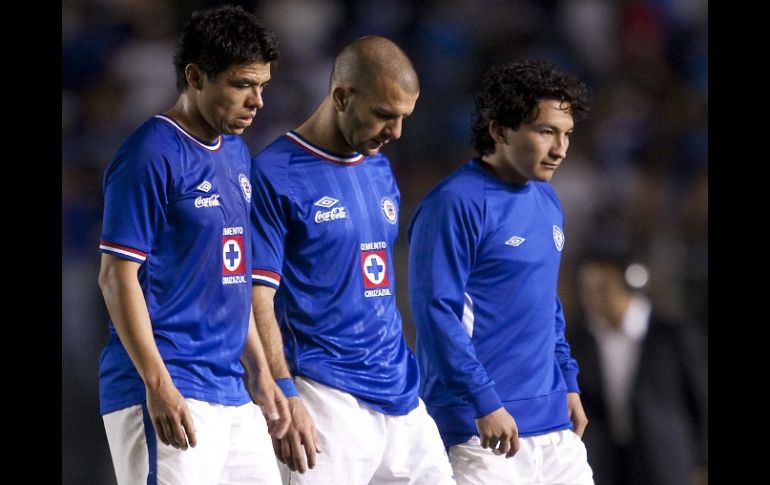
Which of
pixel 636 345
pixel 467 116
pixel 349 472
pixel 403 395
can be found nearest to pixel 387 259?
pixel 403 395

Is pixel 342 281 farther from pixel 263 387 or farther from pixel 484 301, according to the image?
pixel 484 301

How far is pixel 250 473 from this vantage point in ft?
11.2

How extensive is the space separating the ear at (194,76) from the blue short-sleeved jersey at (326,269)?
→ 411mm

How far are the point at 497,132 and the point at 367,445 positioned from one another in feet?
3.95

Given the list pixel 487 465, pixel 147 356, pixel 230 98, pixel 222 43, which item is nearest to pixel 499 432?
pixel 487 465

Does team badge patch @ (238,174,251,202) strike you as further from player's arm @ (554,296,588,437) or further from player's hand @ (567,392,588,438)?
player's hand @ (567,392,588,438)

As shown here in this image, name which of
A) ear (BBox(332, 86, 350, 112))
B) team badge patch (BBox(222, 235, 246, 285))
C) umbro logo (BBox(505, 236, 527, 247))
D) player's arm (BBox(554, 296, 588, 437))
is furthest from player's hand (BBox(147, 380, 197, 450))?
player's arm (BBox(554, 296, 588, 437))

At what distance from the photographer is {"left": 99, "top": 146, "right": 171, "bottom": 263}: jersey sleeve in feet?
10.3

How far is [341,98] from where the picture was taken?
375 centimetres

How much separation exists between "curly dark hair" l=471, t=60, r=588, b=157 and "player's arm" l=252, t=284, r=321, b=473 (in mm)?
1105

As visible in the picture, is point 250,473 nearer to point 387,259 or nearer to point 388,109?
point 387,259

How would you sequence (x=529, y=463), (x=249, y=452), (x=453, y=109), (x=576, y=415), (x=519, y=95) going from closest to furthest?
(x=249, y=452), (x=529, y=463), (x=519, y=95), (x=576, y=415), (x=453, y=109)

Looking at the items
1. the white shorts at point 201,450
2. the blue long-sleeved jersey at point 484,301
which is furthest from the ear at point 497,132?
the white shorts at point 201,450

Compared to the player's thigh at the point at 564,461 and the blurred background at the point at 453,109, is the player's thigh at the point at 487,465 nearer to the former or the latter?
the player's thigh at the point at 564,461
